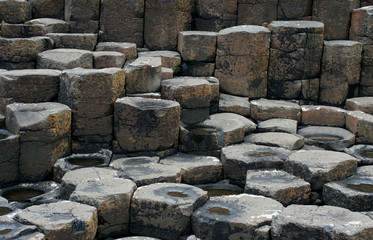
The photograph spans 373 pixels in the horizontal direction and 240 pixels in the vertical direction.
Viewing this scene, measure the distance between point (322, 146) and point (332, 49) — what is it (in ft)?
7.10

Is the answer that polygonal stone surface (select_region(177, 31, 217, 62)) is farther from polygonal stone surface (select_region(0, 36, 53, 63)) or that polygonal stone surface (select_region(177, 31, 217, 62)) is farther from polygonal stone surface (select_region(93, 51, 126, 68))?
polygonal stone surface (select_region(0, 36, 53, 63))

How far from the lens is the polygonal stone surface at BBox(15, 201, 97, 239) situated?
6.38 m

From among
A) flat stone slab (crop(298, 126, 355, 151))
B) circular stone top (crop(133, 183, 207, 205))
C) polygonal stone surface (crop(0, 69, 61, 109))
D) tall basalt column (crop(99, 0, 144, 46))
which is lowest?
circular stone top (crop(133, 183, 207, 205))

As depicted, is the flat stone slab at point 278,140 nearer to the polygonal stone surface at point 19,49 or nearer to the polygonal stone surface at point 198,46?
the polygonal stone surface at point 198,46

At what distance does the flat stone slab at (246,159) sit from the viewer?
8.57m

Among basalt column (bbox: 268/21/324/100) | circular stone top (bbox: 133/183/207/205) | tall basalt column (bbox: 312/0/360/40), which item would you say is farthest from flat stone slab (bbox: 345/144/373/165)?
circular stone top (bbox: 133/183/207/205)

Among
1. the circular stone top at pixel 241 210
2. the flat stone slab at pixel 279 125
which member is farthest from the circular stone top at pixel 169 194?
the flat stone slab at pixel 279 125

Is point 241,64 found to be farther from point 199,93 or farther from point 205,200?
point 205,200

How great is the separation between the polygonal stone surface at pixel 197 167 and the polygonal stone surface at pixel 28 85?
2104 millimetres

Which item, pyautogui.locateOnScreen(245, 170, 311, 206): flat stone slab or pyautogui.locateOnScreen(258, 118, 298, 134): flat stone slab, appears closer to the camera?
pyautogui.locateOnScreen(245, 170, 311, 206): flat stone slab

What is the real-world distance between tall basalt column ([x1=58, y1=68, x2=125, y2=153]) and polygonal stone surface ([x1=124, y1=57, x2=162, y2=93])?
359 mm

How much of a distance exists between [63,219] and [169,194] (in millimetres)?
1430

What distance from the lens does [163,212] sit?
7.08 m

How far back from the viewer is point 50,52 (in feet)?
32.6
